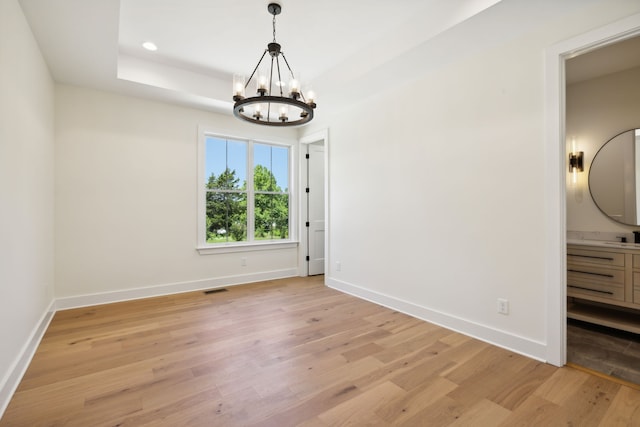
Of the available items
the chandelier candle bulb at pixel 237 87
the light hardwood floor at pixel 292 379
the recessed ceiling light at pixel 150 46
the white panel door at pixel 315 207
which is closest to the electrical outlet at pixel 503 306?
the light hardwood floor at pixel 292 379

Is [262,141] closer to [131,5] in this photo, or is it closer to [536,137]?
[131,5]

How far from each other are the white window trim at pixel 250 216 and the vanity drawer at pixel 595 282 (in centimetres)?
377

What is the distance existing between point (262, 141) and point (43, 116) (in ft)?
8.92

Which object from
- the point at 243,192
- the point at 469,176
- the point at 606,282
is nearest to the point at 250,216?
the point at 243,192

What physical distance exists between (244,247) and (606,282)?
4.41 m

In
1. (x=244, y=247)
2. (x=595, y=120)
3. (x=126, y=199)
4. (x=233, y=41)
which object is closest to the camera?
(x=233, y=41)

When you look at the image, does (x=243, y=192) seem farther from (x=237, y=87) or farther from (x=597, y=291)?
(x=597, y=291)

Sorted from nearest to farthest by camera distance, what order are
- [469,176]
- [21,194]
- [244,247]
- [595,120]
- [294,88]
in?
[21,194], [294,88], [469,176], [595,120], [244,247]

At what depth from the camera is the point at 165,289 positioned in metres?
4.14

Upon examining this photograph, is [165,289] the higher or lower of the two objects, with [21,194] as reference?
lower

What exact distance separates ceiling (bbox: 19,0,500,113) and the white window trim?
2.59 ft

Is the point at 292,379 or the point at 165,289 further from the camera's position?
the point at 165,289

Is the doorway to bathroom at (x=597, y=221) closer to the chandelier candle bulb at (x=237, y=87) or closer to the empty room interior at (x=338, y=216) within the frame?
the empty room interior at (x=338, y=216)

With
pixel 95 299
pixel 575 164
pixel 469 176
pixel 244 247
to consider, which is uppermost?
pixel 575 164
